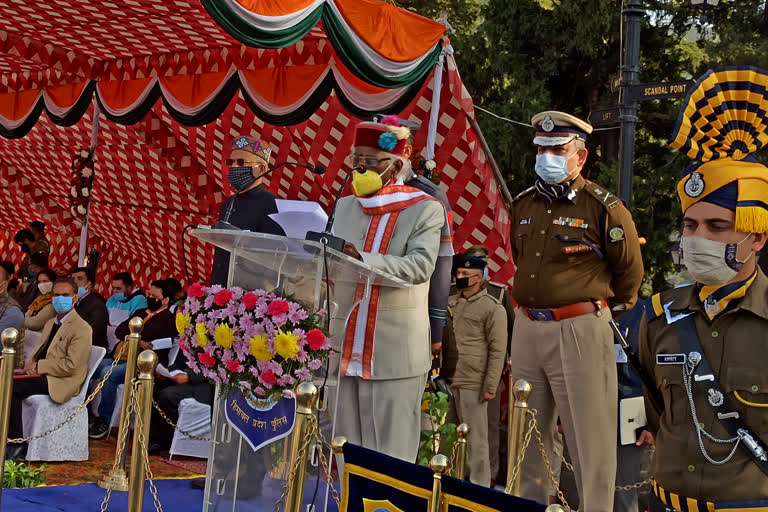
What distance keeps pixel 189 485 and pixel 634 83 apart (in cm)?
472

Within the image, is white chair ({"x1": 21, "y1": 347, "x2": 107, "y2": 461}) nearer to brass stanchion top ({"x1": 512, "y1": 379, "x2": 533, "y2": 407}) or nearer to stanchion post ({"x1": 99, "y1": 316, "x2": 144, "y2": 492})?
stanchion post ({"x1": 99, "y1": 316, "x2": 144, "y2": 492})

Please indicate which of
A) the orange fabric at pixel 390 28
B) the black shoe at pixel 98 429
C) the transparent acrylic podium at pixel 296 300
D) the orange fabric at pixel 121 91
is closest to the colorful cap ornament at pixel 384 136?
the transparent acrylic podium at pixel 296 300

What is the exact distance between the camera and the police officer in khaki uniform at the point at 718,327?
280 centimetres

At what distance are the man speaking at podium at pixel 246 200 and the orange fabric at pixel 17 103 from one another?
6.48 metres

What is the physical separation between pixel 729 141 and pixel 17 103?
10.5m

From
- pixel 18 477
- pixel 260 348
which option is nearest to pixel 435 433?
pixel 260 348

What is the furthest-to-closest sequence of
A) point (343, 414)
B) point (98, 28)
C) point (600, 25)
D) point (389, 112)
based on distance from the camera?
point (600, 25) < point (98, 28) < point (389, 112) < point (343, 414)

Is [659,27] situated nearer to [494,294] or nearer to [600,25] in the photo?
[600,25]

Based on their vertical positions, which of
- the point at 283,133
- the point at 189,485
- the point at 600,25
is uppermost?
the point at 600,25

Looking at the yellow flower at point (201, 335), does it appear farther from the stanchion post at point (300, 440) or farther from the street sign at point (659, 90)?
the street sign at point (659, 90)

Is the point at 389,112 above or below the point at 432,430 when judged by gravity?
above

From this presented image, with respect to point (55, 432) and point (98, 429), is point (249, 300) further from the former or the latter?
point (98, 429)

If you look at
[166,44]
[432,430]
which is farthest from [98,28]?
[432,430]

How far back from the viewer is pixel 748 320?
2.86 metres
